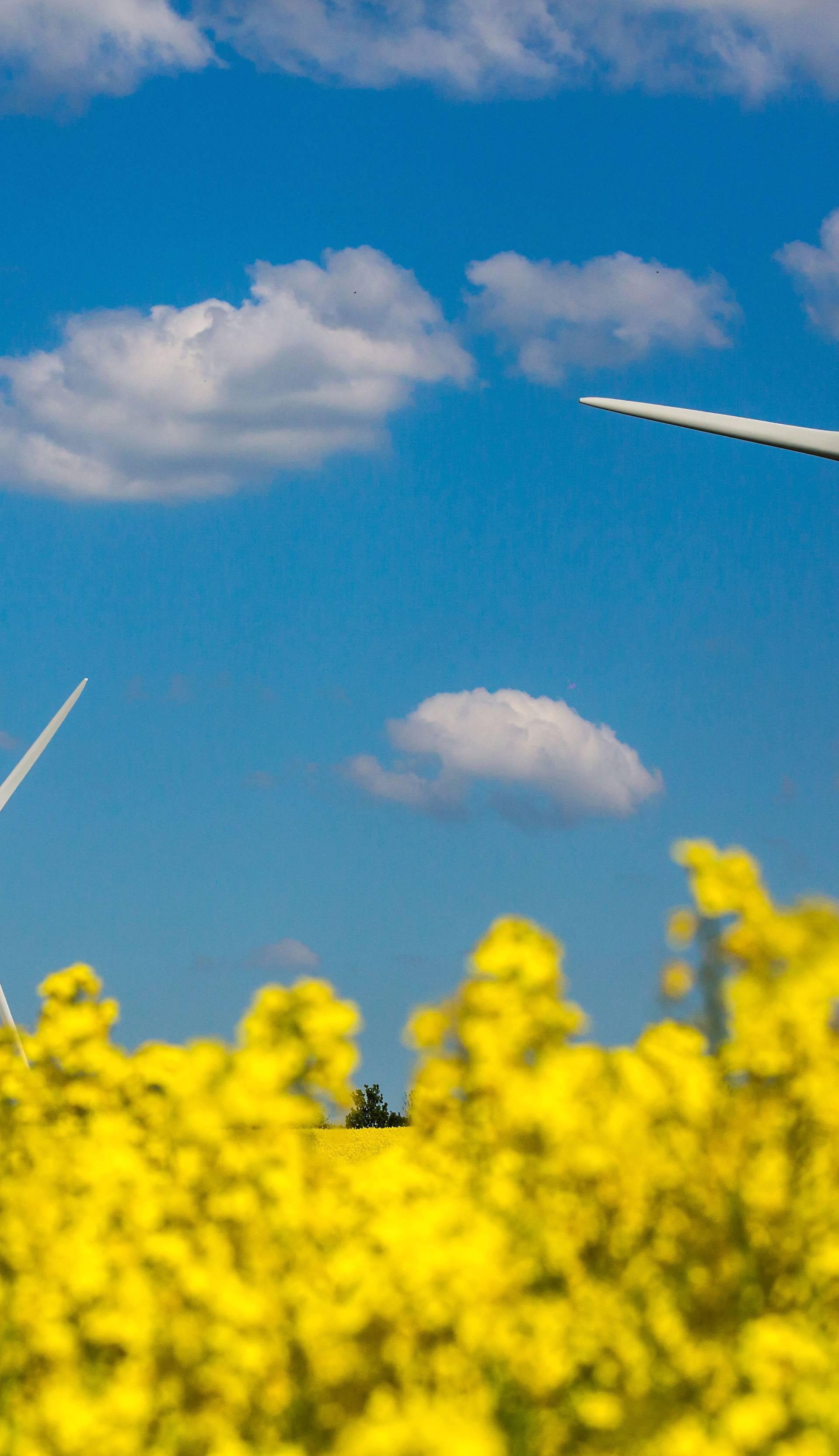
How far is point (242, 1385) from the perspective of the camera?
441 centimetres

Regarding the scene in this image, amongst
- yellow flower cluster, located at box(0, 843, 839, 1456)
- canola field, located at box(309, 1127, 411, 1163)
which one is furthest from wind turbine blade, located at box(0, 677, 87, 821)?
yellow flower cluster, located at box(0, 843, 839, 1456)

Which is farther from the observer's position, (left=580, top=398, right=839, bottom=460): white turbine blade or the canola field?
the canola field

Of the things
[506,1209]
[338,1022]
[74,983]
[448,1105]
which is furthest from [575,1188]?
[74,983]

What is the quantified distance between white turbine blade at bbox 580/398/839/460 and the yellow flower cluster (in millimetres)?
6212

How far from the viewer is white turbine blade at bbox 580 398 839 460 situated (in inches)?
400

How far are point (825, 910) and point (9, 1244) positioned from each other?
333cm

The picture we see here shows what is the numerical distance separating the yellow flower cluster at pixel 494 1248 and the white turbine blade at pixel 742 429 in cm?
621

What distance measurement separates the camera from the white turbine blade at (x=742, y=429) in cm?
1017

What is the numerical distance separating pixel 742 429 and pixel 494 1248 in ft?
24.7

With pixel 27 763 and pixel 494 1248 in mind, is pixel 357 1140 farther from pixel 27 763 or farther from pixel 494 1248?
pixel 494 1248

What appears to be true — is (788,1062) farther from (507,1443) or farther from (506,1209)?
(507,1443)

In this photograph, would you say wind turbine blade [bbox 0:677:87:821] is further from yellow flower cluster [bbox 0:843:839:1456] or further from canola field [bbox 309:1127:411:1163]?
yellow flower cluster [bbox 0:843:839:1456]

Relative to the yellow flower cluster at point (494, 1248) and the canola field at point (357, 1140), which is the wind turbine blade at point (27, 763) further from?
the yellow flower cluster at point (494, 1248)

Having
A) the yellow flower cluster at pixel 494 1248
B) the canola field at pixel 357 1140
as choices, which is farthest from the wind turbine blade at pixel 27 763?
the yellow flower cluster at pixel 494 1248
